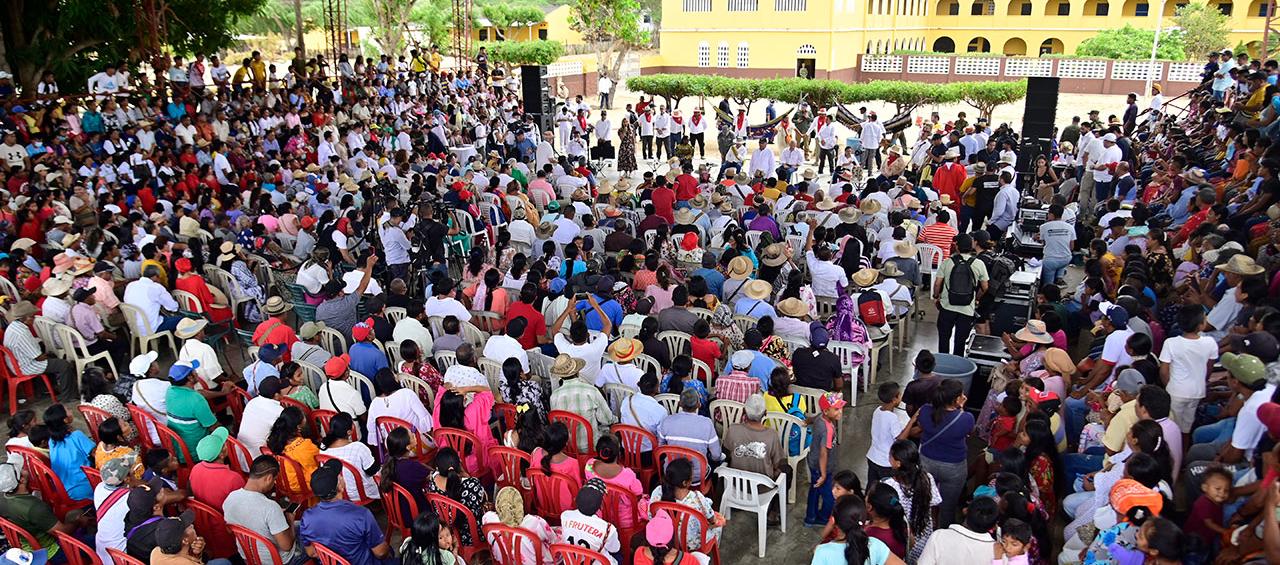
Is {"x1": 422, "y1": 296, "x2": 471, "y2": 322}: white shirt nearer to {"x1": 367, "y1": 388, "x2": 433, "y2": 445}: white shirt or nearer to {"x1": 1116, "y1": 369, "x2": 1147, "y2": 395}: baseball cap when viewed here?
{"x1": 367, "y1": 388, "x2": 433, "y2": 445}: white shirt

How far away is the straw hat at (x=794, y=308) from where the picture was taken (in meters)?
6.20

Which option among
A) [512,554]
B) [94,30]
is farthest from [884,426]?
[94,30]

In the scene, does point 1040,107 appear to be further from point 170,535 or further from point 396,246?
point 170,535

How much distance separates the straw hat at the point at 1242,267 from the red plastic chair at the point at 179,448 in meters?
6.77

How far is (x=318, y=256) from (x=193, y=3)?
12.2m

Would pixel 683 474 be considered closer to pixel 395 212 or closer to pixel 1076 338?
pixel 1076 338

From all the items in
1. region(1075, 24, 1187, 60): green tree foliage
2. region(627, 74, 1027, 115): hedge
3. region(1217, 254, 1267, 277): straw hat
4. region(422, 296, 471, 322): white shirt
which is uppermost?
region(1075, 24, 1187, 60): green tree foliage

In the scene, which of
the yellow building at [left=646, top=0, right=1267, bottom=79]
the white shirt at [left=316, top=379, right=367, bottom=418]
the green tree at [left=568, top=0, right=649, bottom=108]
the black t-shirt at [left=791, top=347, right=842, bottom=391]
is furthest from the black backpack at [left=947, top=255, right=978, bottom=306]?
the yellow building at [left=646, top=0, right=1267, bottom=79]

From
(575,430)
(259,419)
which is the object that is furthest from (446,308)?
(575,430)

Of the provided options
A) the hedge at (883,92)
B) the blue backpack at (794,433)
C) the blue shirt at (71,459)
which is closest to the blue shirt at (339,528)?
the blue shirt at (71,459)

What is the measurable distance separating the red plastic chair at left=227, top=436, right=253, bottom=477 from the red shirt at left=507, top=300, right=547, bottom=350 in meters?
2.23

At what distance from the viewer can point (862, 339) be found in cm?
641

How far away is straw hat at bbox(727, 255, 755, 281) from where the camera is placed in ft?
23.5

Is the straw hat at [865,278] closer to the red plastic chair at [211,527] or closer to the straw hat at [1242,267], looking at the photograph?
the straw hat at [1242,267]
